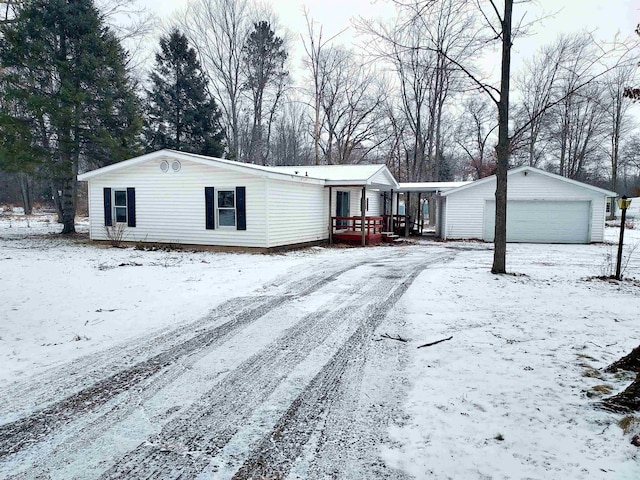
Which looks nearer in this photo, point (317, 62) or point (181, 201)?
point (181, 201)

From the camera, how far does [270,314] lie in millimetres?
5516

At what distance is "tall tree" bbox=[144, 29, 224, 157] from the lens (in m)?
23.4

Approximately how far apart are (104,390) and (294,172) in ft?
42.8

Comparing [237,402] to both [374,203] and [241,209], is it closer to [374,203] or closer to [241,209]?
[241,209]

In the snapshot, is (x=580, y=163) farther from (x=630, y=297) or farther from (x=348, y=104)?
(x=630, y=297)

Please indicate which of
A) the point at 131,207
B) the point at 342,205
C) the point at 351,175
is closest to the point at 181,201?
the point at 131,207

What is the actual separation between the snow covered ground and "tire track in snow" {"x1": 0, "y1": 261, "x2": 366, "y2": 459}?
0.38ft

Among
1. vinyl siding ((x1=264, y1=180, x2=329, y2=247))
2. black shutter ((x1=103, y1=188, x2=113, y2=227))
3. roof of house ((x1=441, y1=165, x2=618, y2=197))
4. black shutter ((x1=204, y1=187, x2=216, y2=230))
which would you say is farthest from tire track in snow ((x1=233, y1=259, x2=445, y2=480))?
roof of house ((x1=441, y1=165, x2=618, y2=197))

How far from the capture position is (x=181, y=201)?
516 inches

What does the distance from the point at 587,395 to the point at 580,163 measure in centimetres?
3466

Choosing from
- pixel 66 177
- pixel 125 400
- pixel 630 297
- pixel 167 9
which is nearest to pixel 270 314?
pixel 125 400

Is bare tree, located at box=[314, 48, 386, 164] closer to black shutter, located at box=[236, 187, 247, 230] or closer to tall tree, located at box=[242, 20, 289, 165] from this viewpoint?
tall tree, located at box=[242, 20, 289, 165]

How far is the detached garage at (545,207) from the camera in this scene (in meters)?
17.1

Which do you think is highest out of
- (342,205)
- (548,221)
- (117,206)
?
(342,205)
